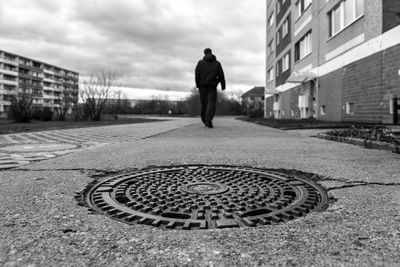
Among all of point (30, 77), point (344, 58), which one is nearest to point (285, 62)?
point (344, 58)

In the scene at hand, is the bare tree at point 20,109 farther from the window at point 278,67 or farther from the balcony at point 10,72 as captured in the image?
the balcony at point 10,72

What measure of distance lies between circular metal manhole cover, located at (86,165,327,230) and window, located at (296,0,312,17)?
810 inches

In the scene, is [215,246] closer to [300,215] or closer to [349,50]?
[300,215]

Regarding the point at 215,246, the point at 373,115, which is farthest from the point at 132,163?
the point at 373,115

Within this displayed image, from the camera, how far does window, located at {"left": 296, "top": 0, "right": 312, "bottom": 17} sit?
21.7 metres

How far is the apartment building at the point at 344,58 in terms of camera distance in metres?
11.3

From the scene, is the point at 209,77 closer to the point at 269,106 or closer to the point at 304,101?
the point at 304,101

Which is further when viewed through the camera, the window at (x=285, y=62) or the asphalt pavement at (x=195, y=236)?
the window at (x=285, y=62)

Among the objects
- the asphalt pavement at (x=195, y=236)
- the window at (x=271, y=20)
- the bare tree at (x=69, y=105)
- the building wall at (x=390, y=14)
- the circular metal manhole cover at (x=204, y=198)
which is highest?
the window at (x=271, y=20)

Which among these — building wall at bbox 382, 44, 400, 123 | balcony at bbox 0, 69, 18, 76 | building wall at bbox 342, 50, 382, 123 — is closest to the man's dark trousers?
building wall at bbox 382, 44, 400, 123

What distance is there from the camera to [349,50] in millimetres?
14406

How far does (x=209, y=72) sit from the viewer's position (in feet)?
33.3

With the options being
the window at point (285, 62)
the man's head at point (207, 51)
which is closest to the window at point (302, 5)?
the window at point (285, 62)

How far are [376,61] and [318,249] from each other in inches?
481
